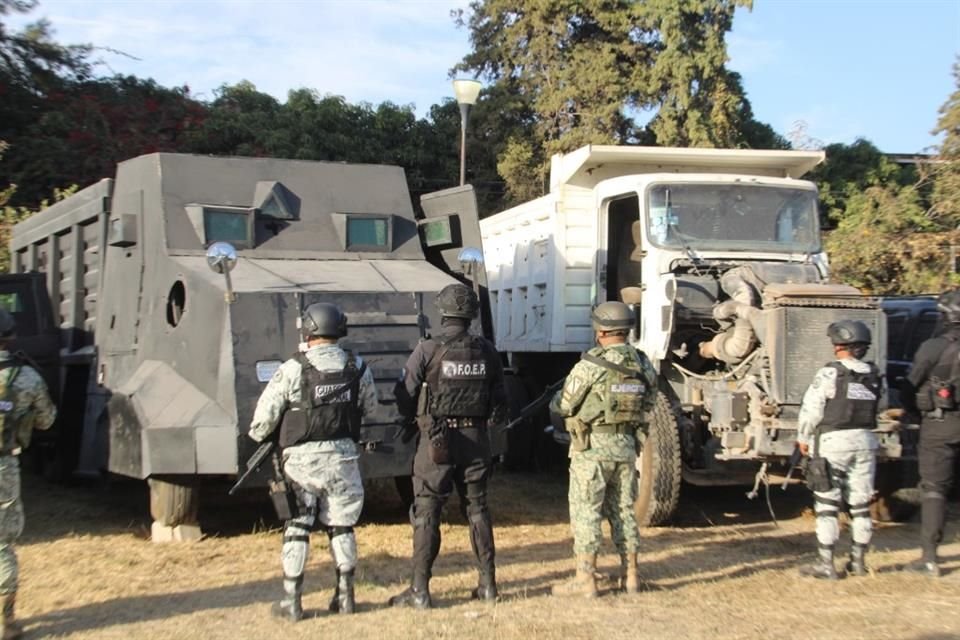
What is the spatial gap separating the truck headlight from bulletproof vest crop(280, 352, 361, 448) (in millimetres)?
1564

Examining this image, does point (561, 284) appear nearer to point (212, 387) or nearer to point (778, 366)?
point (778, 366)

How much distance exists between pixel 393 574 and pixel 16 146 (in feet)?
47.8

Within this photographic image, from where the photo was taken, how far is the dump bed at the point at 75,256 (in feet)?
30.5

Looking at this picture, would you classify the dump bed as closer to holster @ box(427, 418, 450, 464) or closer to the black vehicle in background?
holster @ box(427, 418, 450, 464)

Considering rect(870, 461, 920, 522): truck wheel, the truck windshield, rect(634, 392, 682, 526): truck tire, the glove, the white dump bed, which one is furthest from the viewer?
the white dump bed

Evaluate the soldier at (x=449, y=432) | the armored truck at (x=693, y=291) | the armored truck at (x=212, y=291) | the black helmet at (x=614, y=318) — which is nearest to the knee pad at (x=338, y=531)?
the soldier at (x=449, y=432)

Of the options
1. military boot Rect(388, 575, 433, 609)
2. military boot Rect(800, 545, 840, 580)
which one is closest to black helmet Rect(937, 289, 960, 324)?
military boot Rect(800, 545, 840, 580)

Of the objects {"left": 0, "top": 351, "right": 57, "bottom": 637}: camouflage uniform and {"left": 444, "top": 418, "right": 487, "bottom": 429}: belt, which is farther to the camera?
{"left": 444, "top": 418, "right": 487, "bottom": 429}: belt

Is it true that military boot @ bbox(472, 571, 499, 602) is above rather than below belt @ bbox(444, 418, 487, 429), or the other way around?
below

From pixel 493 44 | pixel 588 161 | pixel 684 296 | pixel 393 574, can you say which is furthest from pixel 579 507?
pixel 493 44

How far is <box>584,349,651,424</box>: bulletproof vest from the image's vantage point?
6340mm

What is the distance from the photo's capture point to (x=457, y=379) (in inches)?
241

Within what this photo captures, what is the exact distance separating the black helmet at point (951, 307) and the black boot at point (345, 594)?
427 cm

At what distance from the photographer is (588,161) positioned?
10508 mm
